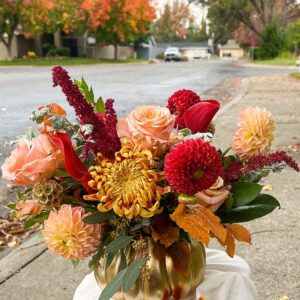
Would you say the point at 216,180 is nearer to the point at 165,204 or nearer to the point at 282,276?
the point at 165,204

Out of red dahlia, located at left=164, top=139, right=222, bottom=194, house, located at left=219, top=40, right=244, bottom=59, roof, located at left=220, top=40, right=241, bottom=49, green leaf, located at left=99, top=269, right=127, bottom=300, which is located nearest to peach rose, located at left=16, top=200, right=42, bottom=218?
green leaf, located at left=99, top=269, right=127, bottom=300

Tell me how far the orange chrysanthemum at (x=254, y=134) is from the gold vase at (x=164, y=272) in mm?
297

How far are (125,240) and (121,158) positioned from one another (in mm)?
208

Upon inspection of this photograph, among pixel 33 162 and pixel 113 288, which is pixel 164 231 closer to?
pixel 113 288

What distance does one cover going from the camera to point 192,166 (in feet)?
3.37

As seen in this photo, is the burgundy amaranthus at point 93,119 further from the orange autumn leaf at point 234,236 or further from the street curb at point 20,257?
the street curb at point 20,257

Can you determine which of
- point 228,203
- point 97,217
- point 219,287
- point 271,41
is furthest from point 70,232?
point 271,41

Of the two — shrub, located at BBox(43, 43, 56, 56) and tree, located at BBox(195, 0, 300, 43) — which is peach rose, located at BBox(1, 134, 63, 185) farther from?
tree, located at BBox(195, 0, 300, 43)

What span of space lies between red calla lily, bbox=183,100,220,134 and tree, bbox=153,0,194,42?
307 ft

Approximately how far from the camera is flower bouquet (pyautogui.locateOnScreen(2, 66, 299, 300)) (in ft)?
3.64

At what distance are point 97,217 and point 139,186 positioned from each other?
16 cm

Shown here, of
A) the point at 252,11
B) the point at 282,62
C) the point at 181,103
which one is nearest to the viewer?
the point at 181,103

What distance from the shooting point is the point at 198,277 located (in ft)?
4.64

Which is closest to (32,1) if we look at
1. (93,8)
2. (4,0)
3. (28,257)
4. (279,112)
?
(4,0)
